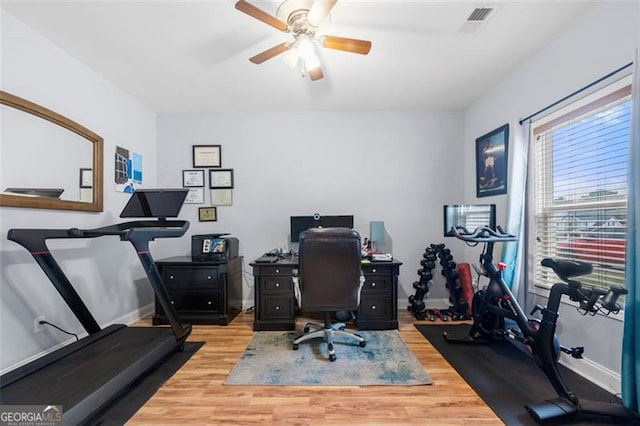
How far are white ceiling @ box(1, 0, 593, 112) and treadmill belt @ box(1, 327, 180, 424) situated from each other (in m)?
2.45

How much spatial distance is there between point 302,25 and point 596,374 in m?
3.08

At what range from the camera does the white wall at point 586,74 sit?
170cm

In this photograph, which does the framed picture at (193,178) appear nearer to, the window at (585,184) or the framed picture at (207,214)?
the framed picture at (207,214)

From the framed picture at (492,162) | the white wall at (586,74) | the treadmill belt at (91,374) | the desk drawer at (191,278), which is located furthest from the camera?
the desk drawer at (191,278)

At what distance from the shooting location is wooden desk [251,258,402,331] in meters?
2.82

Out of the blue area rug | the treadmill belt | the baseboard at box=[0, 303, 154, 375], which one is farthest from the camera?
the baseboard at box=[0, 303, 154, 375]

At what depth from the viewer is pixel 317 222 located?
3.25 meters

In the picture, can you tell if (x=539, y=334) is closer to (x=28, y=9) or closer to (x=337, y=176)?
(x=337, y=176)

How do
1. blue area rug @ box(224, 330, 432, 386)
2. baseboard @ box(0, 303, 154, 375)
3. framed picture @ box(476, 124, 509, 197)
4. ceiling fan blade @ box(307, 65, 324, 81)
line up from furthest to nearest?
framed picture @ box(476, 124, 509, 197)
ceiling fan blade @ box(307, 65, 324, 81)
baseboard @ box(0, 303, 154, 375)
blue area rug @ box(224, 330, 432, 386)

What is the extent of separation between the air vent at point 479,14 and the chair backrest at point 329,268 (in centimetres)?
180

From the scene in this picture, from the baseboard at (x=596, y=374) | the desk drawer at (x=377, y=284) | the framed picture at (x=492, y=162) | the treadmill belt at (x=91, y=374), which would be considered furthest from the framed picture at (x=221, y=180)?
the baseboard at (x=596, y=374)

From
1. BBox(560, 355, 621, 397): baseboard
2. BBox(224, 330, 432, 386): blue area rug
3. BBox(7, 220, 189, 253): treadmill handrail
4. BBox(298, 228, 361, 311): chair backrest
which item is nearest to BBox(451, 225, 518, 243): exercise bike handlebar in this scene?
BBox(298, 228, 361, 311): chair backrest

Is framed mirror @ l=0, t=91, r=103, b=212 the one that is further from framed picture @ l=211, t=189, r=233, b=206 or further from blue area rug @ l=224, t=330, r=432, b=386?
blue area rug @ l=224, t=330, r=432, b=386

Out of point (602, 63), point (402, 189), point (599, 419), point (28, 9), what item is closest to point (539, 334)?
point (599, 419)
